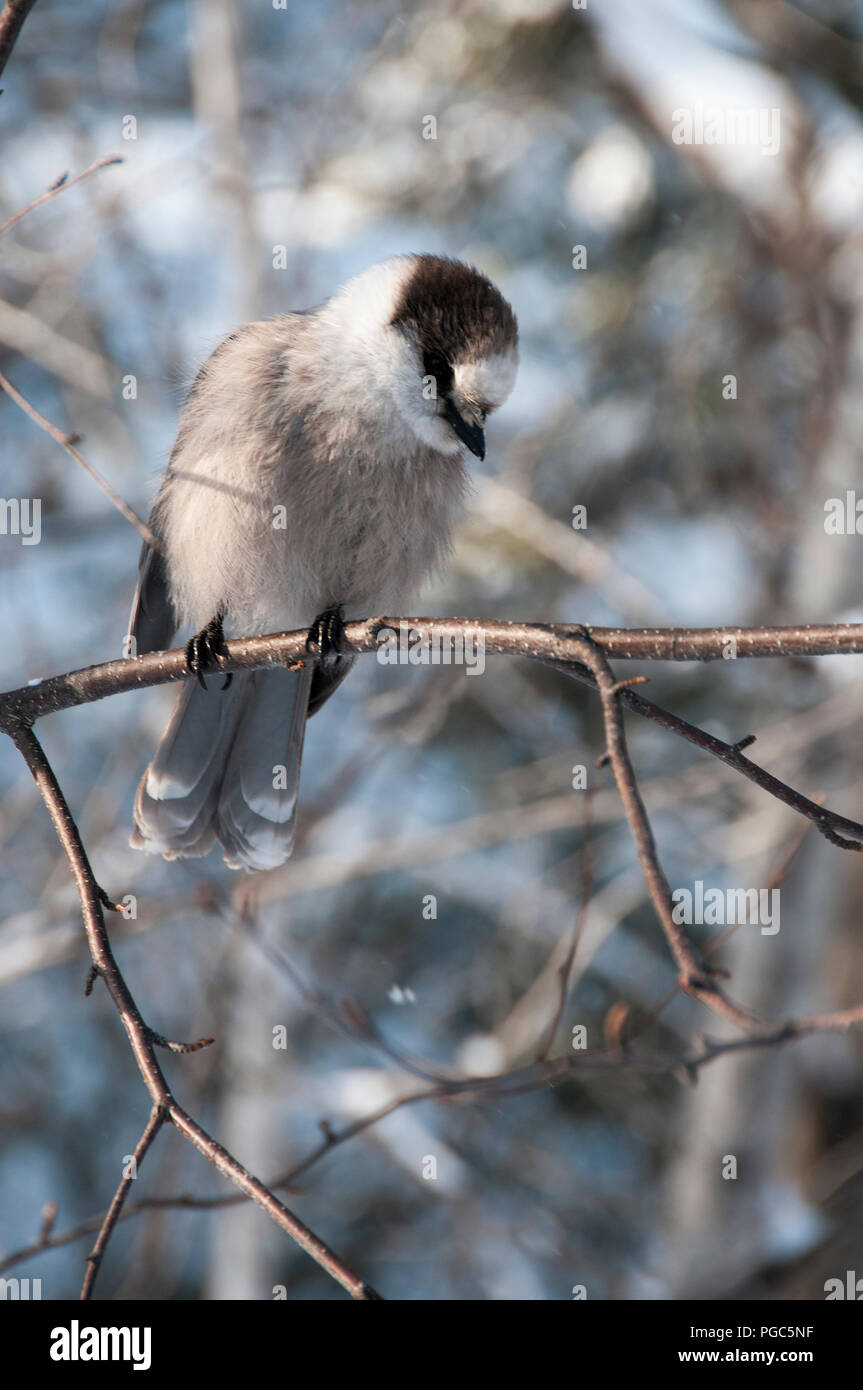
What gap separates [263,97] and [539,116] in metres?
1.61

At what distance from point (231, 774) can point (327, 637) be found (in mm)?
659

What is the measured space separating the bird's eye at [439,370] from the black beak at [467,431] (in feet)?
0.11

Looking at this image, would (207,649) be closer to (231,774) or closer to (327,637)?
(327,637)

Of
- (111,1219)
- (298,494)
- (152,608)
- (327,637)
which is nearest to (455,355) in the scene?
(298,494)

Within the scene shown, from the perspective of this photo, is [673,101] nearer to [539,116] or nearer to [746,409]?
[539,116]

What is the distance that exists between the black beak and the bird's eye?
3cm

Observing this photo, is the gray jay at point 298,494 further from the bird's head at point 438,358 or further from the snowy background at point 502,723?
the snowy background at point 502,723

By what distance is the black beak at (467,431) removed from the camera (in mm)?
2506

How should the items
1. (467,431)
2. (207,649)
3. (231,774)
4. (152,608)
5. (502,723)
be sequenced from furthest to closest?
(502,723) → (152,608) → (231,774) → (467,431) → (207,649)

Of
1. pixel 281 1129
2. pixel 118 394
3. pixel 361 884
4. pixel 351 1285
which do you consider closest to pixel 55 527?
pixel 118 394

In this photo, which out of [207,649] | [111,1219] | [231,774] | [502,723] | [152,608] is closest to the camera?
[111,1219]

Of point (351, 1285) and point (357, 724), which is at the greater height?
point (357, 724)

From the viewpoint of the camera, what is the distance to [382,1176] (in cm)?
666

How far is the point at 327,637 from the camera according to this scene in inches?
96.0
